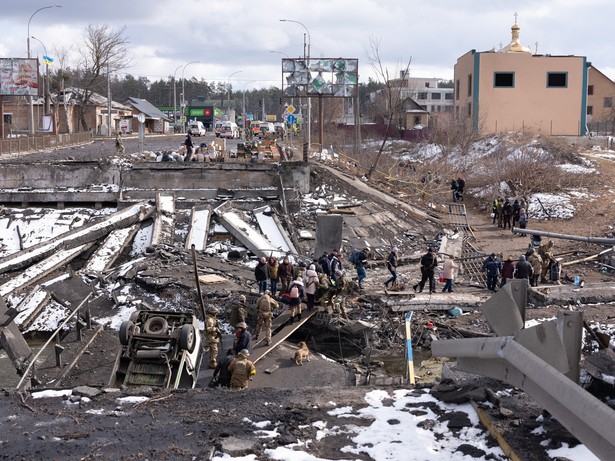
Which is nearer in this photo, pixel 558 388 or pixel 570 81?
pixel 558 388

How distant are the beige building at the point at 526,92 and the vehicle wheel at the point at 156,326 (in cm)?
4555

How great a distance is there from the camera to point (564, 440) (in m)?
5.67

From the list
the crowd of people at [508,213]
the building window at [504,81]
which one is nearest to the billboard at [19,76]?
the crowd of people at [508,213]

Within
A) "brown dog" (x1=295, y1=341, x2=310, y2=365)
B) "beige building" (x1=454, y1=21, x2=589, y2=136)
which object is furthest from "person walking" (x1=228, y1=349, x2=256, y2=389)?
"beige building" (x1=454, y1=21, x2=589, y2=136)

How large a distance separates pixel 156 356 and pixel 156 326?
2.93ft

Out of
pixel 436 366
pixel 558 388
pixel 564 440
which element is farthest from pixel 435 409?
pixel 436 366

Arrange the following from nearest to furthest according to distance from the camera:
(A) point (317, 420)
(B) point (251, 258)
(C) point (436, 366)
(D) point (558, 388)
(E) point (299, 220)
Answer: (D) point (558, 388) → (A) point (317, 420) → (C) point (436, 366) → (B) point (251, 258) → (E) point (299, 220)

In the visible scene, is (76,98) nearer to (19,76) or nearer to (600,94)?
(19,76)

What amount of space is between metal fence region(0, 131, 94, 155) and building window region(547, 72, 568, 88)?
3337cm

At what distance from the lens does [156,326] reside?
41.8ft

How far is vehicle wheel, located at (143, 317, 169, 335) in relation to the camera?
41.0 feet

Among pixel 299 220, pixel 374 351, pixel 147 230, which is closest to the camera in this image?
pixel 374 351

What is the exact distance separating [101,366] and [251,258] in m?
9.49

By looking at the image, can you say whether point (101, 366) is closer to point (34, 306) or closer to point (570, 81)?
point (34, 306)
